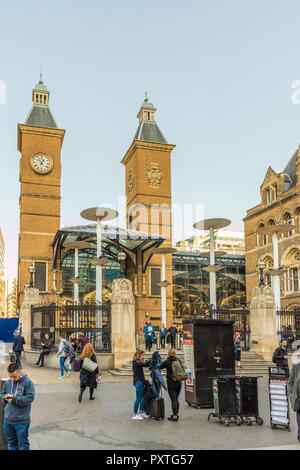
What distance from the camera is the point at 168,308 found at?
4591 cm

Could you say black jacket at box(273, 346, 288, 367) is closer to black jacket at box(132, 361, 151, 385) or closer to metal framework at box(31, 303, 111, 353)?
black jacket at box(132, 361, 151, 385)

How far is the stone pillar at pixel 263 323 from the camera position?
21938 mm

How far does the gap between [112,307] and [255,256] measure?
1366 inches

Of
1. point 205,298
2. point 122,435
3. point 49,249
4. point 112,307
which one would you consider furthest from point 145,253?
point 122,435

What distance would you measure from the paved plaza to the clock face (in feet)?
110

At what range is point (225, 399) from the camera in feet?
32.4

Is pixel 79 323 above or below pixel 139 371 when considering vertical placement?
above

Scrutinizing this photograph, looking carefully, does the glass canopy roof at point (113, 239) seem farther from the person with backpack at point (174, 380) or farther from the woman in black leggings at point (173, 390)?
the person with backpack at point (174, 380)

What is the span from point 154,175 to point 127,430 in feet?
134

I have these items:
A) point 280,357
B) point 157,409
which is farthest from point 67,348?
point 157,409

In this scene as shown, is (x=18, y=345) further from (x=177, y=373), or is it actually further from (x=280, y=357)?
(x=177, y=373)

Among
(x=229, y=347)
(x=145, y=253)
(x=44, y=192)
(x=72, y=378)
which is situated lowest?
(x=72, y=378)
